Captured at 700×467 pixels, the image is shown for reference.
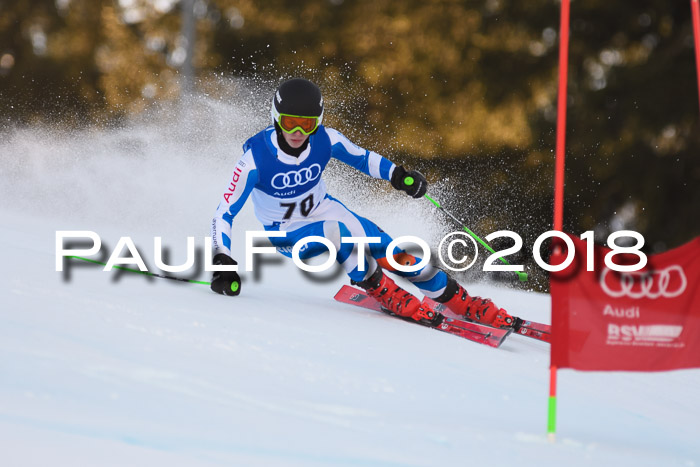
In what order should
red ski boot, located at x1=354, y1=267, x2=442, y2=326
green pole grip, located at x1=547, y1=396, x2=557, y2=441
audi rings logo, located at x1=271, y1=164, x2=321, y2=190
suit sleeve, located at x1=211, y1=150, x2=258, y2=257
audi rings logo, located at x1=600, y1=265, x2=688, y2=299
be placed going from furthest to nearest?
1. red ski boot, located at x1=354, y1=267, x2=442, y2=326
2. audi rings logo, located at x1=271, y1=164, x2=321, y2=190
3. suit sleeve, located at x1=211, y1=150, x2=258, y2=257
4. audi rings logo, located at x1=600, y1=265, x2=688, y2=299
5. green pole grip, located at x1=547, y1=396, x2=557, y2=441

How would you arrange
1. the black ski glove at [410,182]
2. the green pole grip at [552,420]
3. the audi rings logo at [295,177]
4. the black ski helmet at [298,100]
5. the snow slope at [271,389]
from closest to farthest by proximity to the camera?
the snow slope at [271,389] < the green pole grip at [552,420] < the black ski helmet at [298,100] < the audi rings logo at [295,177] < the black ski glove at [410,182]

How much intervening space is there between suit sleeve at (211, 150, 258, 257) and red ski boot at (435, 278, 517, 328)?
1.31m

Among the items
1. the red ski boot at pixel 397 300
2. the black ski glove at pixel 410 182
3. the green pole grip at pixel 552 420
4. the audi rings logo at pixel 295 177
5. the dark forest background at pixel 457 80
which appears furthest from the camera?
the dark forest background at pixel 457 80

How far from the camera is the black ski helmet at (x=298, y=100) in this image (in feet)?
14.1

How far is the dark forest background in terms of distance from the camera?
47.9 feet

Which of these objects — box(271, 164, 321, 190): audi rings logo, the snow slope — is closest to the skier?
box(271, 164, 321, 190): audi rings logo

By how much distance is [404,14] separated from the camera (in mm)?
17734

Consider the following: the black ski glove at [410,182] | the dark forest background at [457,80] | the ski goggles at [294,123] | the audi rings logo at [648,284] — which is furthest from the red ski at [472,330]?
the dark forest background at [457,80]

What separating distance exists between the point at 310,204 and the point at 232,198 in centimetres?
49

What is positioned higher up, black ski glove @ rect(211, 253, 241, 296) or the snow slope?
black ski glove @ rect(211, 253, 241, 296)

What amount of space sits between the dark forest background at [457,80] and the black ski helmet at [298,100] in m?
9.46

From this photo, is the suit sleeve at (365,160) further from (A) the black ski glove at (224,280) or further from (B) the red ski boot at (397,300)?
(A) the black ski glove at (224,280)

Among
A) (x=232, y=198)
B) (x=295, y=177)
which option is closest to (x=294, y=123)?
(x=295, y=177)

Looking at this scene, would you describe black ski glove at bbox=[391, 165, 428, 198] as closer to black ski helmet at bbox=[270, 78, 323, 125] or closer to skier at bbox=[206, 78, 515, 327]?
skier at bbox=[206, 78, 515, 327]
